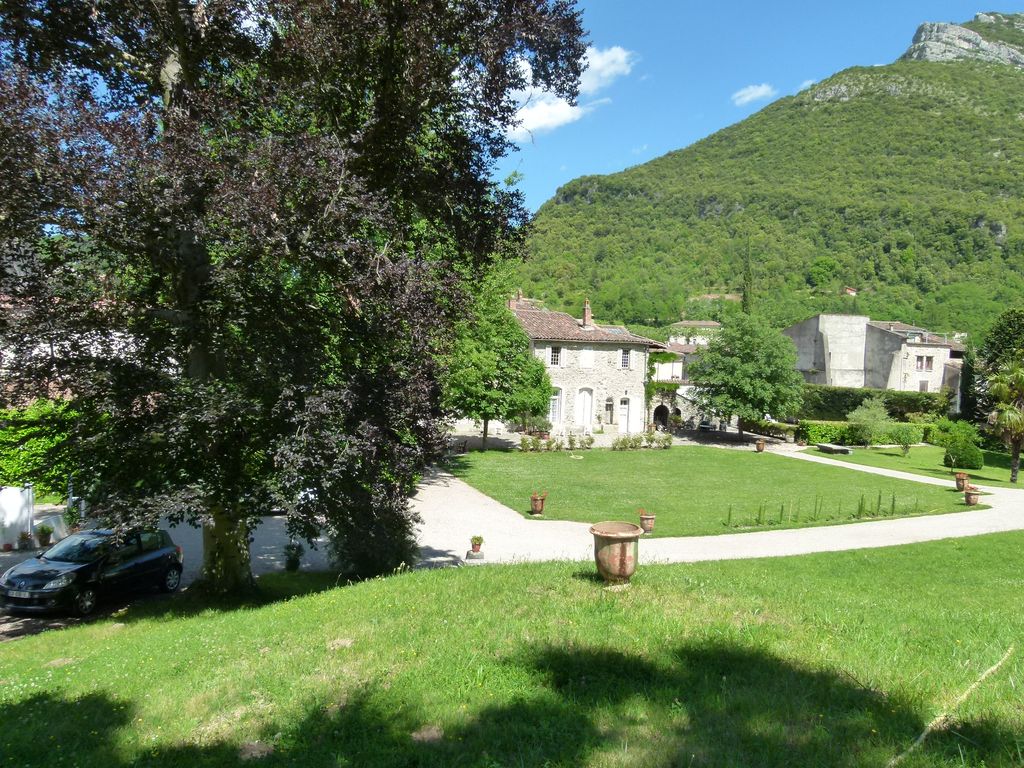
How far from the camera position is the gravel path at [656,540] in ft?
53.4

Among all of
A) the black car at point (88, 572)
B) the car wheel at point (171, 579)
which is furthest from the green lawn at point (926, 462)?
the black car at point (88, 572)

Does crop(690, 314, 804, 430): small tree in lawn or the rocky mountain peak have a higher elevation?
the rocky mountain peak

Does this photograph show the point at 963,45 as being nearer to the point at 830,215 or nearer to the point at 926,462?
the point at 830,215

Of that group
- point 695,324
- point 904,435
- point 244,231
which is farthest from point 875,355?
point 244,231

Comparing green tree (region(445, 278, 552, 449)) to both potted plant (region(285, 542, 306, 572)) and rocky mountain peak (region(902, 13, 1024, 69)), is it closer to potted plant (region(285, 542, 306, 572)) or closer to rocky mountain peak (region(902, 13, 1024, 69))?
potted plant (region(285, 542, 306, 572))

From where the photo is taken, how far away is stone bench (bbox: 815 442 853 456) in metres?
39.9

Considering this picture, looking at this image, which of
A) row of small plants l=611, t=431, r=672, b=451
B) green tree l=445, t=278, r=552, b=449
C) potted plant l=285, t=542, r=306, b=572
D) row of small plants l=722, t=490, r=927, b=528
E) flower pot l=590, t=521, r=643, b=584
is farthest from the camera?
row of small plants l=611, t=431, r=672, b=451

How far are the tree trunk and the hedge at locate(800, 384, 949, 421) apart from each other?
46.6m

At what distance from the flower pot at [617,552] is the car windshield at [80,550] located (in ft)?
31.6

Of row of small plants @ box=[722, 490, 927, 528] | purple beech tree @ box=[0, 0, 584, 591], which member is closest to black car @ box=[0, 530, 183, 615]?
purple beech tree @ box=[0, 0, 584, 591]

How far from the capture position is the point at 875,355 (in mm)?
57469

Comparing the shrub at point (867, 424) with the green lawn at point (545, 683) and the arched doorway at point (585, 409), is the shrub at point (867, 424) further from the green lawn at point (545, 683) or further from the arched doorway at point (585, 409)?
the green lawn at point (545, 683)

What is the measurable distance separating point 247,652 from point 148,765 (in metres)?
2.50

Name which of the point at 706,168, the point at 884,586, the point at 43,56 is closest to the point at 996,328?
the point at 884,586
